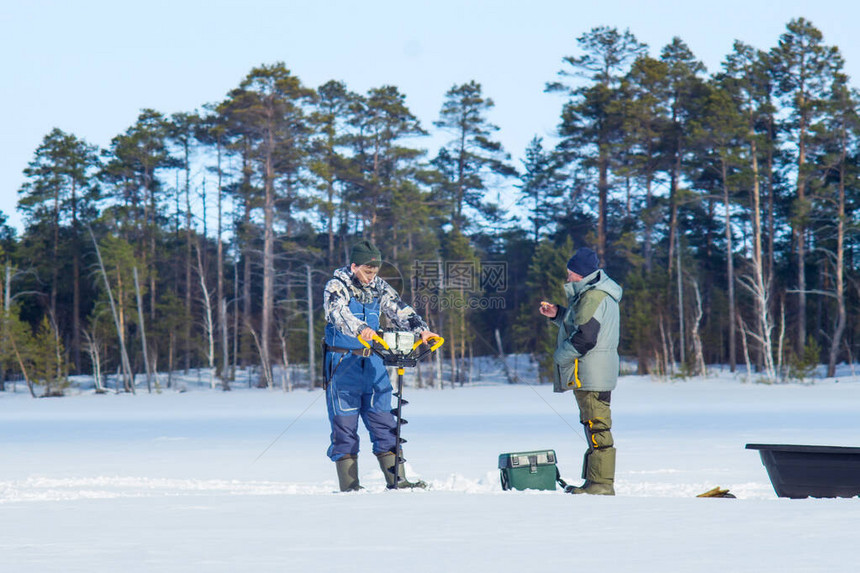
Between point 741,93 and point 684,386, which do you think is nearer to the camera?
point 684,386

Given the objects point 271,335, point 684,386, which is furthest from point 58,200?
point 684,386

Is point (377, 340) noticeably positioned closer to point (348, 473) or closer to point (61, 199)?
point (348, 473)

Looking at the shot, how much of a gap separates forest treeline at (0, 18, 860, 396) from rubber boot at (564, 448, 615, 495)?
23622 mm

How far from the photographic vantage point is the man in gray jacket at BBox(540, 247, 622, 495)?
634cm

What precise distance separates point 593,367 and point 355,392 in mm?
1633

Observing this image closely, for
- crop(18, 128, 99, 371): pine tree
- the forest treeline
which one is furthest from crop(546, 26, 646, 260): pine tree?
crop(18, 128, 99, 371): pine tree

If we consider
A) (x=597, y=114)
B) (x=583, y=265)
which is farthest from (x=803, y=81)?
(x=583, y=265)

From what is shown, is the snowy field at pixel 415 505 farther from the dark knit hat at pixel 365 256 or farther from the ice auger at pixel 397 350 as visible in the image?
the dark knit hat at pixel 365 256

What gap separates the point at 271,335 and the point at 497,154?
14042 mm

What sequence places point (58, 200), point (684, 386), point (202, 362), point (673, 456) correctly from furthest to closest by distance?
point (202, 362)
point (58, 200)
point (684, 386)
point (673, 456)

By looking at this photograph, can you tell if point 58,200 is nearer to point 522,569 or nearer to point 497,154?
point 497,154

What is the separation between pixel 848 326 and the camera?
37906mm

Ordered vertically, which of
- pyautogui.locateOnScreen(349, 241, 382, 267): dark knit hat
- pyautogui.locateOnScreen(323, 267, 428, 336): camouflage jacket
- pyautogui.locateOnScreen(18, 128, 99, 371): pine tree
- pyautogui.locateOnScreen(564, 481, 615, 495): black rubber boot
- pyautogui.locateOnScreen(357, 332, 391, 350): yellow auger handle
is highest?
pyautogui.locateOnScreen(18, 128, 99, 371): pine tree

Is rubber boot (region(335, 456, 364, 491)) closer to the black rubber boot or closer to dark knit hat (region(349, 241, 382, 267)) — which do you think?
dark knit hat (region(349, 241, 382, 267))
